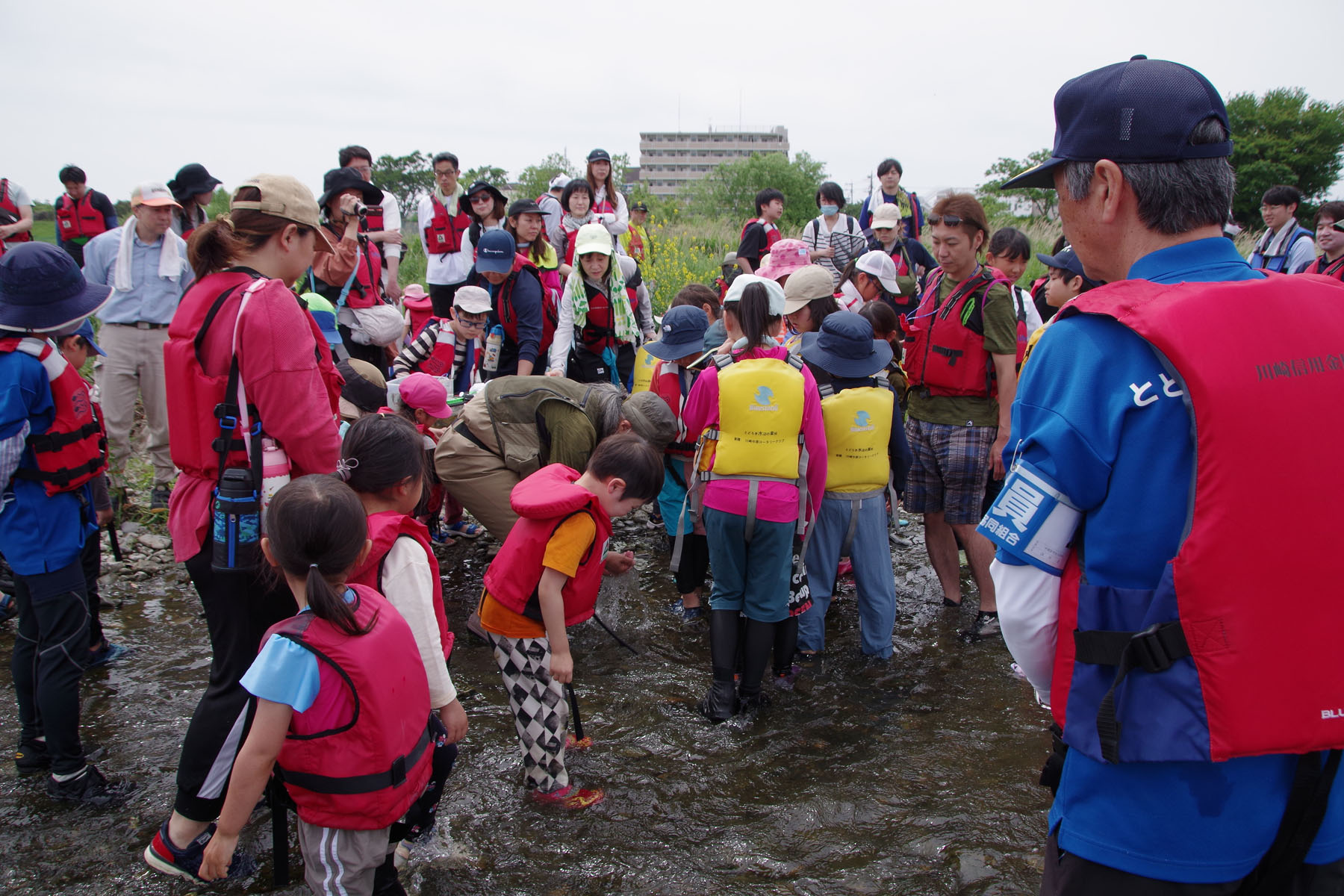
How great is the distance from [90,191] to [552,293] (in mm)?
7648

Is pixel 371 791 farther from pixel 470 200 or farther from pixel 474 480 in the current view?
pixel 470 200

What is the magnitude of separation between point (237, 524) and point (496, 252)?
3540mm

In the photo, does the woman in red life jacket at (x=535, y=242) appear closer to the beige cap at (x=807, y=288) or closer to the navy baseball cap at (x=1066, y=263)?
the beige cap at (x=807, y=288)

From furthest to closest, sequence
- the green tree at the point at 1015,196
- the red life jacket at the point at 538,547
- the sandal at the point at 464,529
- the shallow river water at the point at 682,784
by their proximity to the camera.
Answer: the green tree at the point at 1015,196
the sandal at the point at 464,529
the red life jacket at the point at 538,547
the shallow river water at the point at 682,784

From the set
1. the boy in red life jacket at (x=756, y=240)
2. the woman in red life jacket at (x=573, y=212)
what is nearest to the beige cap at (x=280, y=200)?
the woman in red life jacket at (x=573, y=212)

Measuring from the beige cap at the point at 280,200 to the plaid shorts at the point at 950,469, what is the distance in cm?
343

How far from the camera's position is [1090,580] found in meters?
1.41

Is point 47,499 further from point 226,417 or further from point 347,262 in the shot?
point 347,262

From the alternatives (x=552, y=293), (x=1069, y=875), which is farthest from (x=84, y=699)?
(x=1069, y=875)

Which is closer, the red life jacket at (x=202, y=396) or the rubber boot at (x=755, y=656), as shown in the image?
the red life jacket at (x=202, y=396)

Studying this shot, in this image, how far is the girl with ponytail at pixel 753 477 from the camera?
3.79 m

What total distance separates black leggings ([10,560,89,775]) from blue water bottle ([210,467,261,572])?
1.05 m

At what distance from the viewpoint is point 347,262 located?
20.2ft

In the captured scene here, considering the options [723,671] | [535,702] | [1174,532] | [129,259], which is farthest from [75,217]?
[1174,532]
